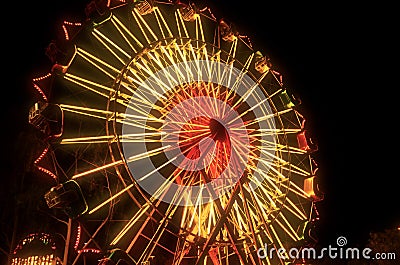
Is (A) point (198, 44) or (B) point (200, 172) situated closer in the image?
(B) point (200, 172)

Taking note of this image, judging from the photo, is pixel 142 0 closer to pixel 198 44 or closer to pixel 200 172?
pixel 198 44

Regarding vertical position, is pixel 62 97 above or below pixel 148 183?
above

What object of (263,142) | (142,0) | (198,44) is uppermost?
(142,0)

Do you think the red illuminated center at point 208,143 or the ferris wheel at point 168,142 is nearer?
the ferris wheel at point 168,142

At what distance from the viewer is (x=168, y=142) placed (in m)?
9.71

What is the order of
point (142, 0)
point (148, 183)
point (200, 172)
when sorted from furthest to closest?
point (142, 0) → point (200, 172) → point (148, 183)

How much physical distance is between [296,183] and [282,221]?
96 centimetres

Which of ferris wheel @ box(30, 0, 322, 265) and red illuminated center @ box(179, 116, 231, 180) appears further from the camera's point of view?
red illuminated center @ box(179, 116, 231, 180)

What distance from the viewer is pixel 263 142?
421 inches

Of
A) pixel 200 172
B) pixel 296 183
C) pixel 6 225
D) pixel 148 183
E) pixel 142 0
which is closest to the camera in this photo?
pixel 148 183

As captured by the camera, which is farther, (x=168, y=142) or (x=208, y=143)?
(x=208, y=143)

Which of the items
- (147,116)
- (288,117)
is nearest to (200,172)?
(147,116)

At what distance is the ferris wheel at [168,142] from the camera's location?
8.77 meters

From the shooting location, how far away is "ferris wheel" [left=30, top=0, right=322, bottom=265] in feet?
28.8
